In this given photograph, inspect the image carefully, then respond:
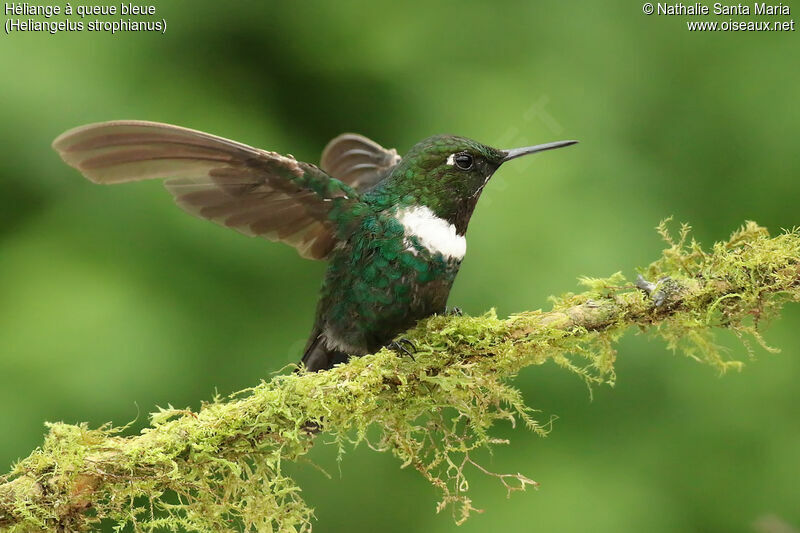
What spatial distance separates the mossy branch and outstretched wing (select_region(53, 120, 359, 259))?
597mm

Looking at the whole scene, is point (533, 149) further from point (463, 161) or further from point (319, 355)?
point (319, 355)

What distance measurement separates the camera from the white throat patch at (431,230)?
9.02 feet

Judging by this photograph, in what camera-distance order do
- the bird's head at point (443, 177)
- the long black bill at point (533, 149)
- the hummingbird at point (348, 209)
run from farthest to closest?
1. the long black bill at point (533, 149)
2. the bird's head at point (443, 177)
3. the hummingbird at point (348, 209)

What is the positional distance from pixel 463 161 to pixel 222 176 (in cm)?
78

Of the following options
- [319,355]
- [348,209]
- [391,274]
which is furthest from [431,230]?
[319,355]

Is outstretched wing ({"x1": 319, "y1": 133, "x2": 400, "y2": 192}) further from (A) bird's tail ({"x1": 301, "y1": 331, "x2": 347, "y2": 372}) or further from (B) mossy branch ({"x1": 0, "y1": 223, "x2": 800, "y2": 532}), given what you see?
(B) mossy branch ({"x1": 0, "y1": 223, "x2": 800, "y2": 532})

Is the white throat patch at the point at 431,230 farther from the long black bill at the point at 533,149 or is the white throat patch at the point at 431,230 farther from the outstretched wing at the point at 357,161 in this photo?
the outstretched wing at the point at 357,161

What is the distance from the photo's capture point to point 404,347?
8.34 ft

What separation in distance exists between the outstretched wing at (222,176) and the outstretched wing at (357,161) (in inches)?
40.0

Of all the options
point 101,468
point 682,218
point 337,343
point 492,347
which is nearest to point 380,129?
point 682,218

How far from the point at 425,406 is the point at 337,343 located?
605 mm

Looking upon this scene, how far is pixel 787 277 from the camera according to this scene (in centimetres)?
231

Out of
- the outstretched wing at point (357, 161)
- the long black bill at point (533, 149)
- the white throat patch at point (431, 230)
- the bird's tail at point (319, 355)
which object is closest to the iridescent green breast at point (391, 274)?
the white throat patch at point (431, 230)

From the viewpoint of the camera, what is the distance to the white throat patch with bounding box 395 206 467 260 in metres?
2.75
